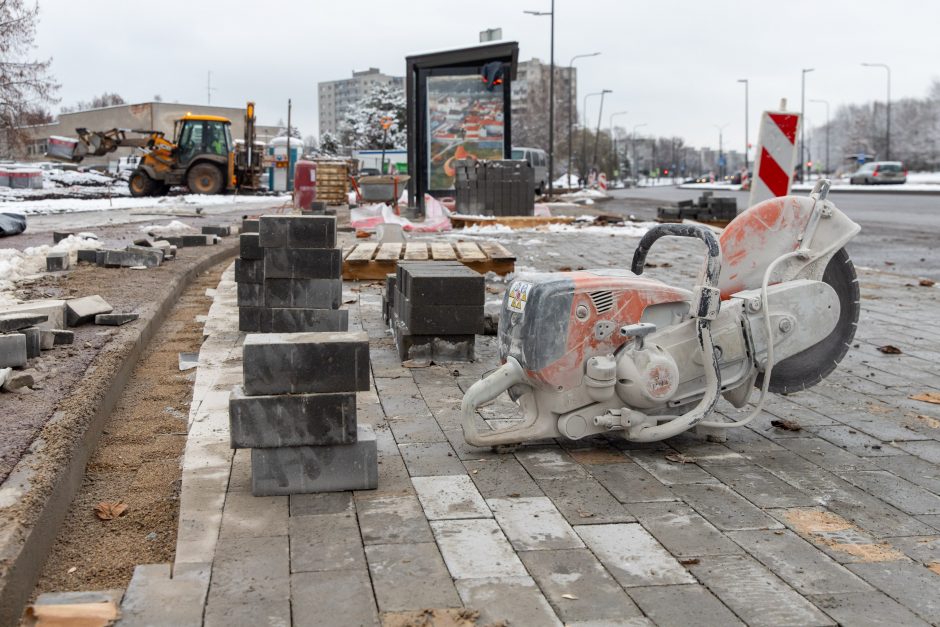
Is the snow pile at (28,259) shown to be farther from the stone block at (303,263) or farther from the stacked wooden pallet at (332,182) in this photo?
the stacked wooden pallet at (332,182)

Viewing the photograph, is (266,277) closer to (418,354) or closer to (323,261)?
(323,261)

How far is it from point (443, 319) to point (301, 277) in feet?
3.99

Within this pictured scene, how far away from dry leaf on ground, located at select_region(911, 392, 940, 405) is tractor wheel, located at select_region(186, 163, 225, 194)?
34.9 meters

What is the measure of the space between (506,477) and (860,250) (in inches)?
517

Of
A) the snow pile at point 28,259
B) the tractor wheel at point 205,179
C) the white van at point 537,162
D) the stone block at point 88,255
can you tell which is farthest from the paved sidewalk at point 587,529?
the white van at point 537,162

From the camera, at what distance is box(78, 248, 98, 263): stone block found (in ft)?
38.2

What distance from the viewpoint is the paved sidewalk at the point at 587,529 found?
10.1ft

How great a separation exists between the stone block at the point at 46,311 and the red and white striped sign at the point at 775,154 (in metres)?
4.92

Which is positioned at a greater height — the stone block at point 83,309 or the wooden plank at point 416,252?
the wooden plank at point 416,252

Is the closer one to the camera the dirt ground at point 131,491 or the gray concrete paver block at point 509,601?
the gray concrete paver block at point 509,601

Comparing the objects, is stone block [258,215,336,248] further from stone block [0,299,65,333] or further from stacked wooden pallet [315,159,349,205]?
stacked wooden pallet [315,159,349,205]

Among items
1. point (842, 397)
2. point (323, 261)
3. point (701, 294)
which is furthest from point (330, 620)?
point (323, 261)

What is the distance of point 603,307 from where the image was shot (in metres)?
4.52

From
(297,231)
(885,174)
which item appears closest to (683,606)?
(297,231)
